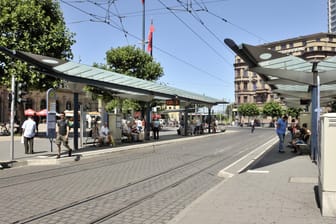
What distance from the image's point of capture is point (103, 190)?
9000 millimetres

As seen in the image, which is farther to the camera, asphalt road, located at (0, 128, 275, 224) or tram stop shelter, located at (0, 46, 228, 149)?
tram stop shelter, located at (0, 46, 228, 149)

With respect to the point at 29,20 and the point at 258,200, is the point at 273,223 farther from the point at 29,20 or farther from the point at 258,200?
the point at 29,20

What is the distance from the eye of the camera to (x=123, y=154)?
1841cm

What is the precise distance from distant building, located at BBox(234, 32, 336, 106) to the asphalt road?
317 feet

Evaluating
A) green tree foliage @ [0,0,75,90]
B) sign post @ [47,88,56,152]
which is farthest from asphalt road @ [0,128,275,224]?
green tree foliage @ [0,0,75,90]

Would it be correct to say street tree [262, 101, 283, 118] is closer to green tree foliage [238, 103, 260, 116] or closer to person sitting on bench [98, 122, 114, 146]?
green tree foliage [238, 103, 260, 116]

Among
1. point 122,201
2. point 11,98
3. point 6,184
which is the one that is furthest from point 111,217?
point 11,98

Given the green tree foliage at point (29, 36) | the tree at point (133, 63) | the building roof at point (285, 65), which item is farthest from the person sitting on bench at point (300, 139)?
the tree at point (133, 63)

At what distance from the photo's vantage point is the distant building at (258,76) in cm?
10369

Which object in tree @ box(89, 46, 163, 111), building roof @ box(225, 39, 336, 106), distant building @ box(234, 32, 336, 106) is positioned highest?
distant building @ box(234, 32, 336, 106)

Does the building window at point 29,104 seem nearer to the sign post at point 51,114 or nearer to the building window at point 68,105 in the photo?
the building window at point 68,105

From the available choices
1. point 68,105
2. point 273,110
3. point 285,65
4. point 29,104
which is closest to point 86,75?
point 285,65

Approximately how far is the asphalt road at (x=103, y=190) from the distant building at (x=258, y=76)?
3808 inches

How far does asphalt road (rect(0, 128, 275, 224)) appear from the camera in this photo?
6.71 metres
